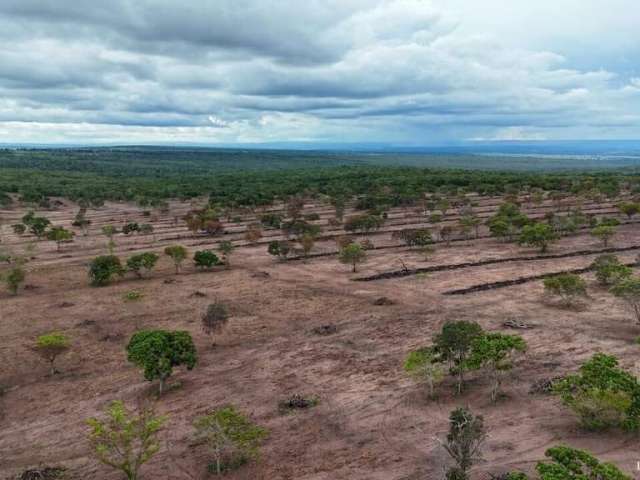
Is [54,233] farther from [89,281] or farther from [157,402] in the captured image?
[157,402]

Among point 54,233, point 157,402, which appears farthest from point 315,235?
point 157,402

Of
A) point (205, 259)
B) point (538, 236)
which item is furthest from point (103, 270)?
point (538, 236)

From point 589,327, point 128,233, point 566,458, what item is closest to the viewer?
point 566,458

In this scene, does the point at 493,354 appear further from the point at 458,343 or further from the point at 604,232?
the point at 604,232

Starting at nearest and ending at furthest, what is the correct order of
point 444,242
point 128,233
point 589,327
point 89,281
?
point 589,327 → point 89,281 → point 444,242 → point 128,233

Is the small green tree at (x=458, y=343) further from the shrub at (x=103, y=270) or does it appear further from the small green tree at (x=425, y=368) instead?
the shrub at (x=103, y=270)
